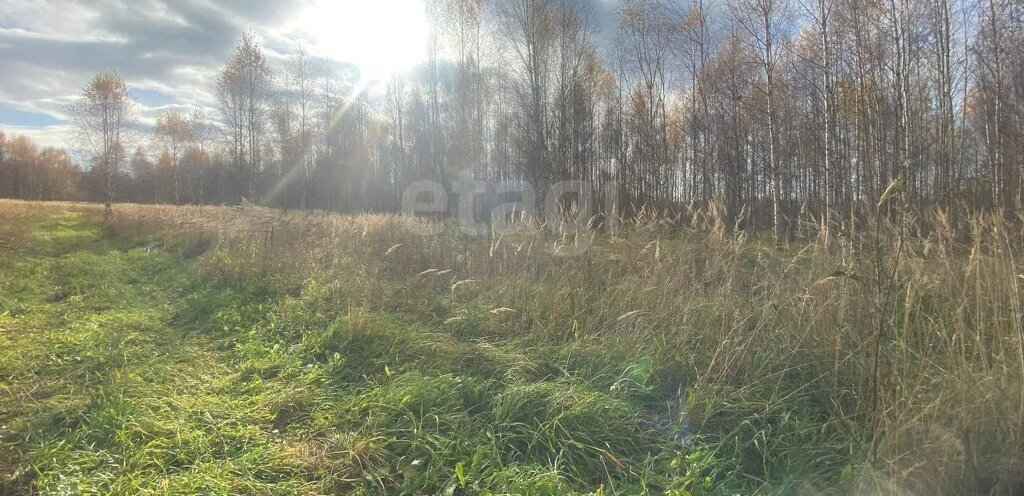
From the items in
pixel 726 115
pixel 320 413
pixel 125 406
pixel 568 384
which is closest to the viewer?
pixel 125 406

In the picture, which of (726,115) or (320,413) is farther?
(726,115)

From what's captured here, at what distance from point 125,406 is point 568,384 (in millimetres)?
2615

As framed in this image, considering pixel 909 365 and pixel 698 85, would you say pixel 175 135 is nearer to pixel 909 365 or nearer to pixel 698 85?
pixel 698 85

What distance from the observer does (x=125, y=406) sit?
2.82 m

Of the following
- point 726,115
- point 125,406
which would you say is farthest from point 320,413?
point 726,115

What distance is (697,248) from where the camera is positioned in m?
5.11

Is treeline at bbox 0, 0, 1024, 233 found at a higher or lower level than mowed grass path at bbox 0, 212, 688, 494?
higher

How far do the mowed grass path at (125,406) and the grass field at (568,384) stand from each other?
0.02m

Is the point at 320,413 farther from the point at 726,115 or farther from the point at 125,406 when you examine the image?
the point at 726,115

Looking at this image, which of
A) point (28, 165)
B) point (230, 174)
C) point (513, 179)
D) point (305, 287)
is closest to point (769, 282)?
point (305, 287)

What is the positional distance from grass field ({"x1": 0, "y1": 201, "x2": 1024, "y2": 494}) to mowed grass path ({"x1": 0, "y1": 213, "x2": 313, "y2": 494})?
0.02 metres

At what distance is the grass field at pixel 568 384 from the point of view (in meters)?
2.25

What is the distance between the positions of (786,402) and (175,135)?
40.8 meters

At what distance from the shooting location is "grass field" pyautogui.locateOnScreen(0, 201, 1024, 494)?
7.37ft
